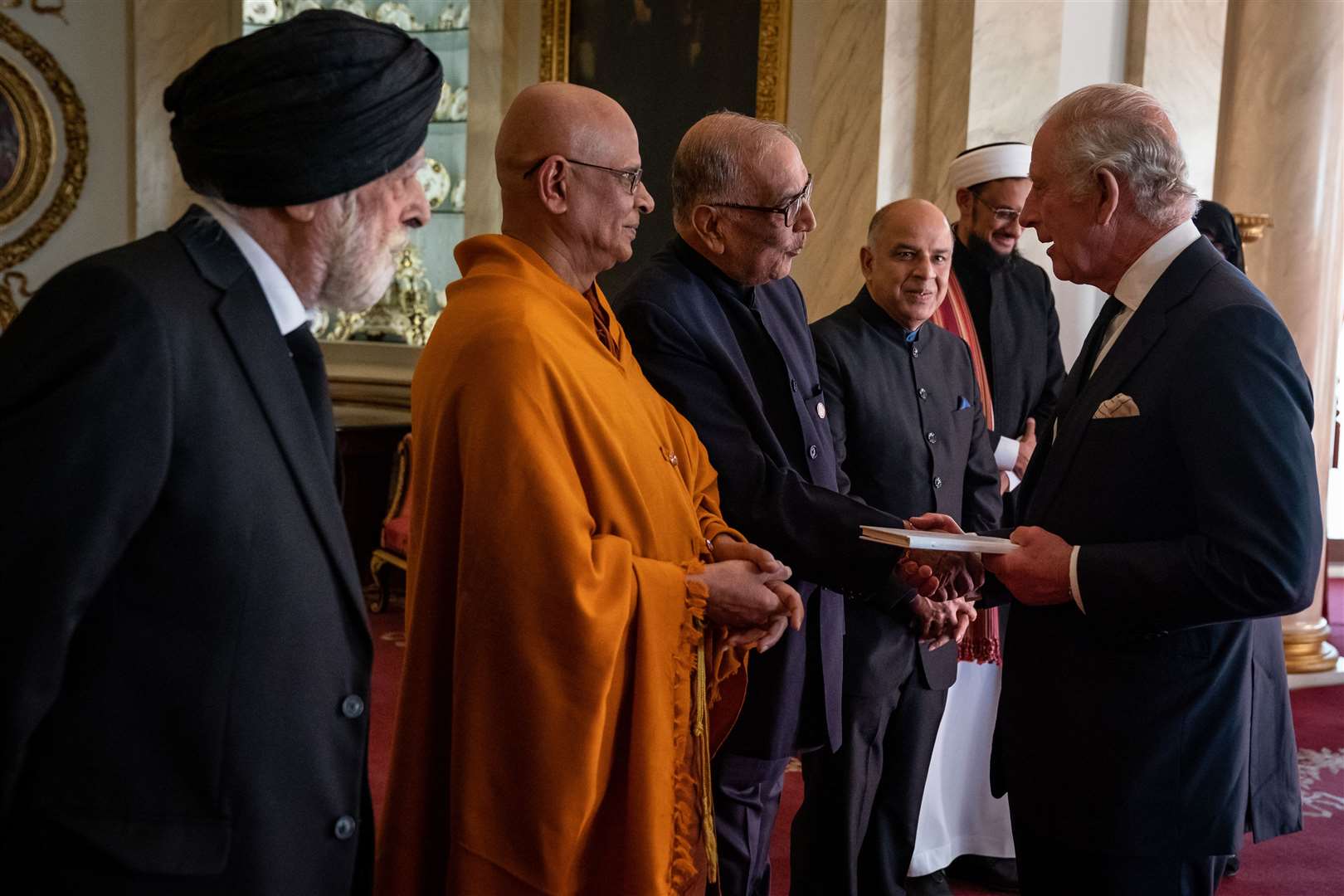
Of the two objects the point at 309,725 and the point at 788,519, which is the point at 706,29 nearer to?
the point at 788,519

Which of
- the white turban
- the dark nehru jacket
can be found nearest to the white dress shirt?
the dark nehru jacket

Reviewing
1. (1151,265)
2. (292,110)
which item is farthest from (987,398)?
(292,110)

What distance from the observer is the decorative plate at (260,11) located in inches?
324

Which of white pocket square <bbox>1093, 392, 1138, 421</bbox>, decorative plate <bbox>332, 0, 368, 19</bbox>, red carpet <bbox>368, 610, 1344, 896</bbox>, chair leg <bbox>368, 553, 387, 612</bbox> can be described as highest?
decorative plate <bbox>332, 0, 368, 19</bbox>

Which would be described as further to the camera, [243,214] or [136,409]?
[243,214]

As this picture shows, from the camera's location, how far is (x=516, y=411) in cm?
192

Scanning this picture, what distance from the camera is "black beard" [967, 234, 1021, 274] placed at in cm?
424

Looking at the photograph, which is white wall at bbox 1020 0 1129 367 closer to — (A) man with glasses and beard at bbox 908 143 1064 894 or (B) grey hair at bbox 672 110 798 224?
(A) man with glasses and beard at bbox 908 143 1064 894

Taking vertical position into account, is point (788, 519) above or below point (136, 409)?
below

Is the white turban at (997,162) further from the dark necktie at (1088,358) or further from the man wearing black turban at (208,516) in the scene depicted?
the man wearing black turban at (208,516)

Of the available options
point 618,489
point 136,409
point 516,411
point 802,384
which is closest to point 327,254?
point 136,409

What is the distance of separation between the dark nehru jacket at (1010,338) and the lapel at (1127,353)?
2033 mm

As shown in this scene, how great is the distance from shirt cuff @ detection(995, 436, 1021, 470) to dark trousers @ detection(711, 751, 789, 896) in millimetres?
1716

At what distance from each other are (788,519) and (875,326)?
930 millimetres
